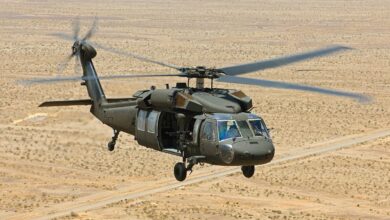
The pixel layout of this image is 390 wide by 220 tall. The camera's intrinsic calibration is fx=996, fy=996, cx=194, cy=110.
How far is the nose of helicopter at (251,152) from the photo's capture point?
33.0 metres

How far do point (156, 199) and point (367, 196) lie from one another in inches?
489

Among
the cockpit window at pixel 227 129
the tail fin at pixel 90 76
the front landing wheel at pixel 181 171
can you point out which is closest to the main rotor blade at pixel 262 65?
the cockpit window at pixel 227 129

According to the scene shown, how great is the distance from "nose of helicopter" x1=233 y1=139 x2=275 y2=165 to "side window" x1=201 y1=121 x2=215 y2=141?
1.20 meters

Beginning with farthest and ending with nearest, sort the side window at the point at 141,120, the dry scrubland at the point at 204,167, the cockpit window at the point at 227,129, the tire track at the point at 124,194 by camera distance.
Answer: the dry scrubland at the point at 204,167
the tire track at the point at 124,194
the side window at the point at 141,120
the cockpit window at the point at 227,129

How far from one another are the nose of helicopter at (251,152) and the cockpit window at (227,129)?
0.64 m

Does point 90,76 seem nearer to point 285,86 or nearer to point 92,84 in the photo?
point 92,84

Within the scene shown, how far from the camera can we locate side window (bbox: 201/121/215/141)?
1355 inches

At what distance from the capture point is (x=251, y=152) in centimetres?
3300

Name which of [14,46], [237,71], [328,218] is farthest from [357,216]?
[14,46]

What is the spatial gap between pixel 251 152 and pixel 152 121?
5470 millimetres

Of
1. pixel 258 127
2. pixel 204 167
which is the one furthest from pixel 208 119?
pixel 204 167

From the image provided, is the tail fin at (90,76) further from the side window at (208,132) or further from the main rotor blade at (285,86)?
the main rotor blade at (285,86)

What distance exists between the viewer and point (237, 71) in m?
34.1

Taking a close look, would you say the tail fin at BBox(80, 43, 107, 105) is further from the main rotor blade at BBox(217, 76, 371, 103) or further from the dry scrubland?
the dry scrubland
